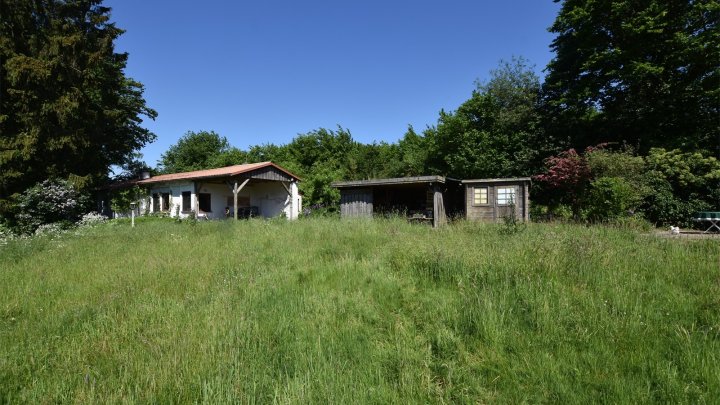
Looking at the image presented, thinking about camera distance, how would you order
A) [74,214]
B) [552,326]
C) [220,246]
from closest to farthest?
[552,326] → [220,246] → [74,214]

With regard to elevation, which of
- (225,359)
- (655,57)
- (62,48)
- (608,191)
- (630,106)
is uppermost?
(62,48)

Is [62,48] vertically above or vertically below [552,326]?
above

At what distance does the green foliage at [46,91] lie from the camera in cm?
1655

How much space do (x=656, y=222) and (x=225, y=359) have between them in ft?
59.4

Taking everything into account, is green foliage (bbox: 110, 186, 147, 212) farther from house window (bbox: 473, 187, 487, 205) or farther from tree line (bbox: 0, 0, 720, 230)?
house window (bbox: 473, 187, 487, 205)

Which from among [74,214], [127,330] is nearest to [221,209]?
[74,214]

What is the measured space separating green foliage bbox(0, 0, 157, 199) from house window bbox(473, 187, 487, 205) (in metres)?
21.2

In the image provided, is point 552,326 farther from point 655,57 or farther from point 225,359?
point 655,57

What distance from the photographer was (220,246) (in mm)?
7898

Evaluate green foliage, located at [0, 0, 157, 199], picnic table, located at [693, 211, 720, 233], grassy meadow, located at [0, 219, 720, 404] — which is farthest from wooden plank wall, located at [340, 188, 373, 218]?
green foliage, located at [0, 0, 157, 199]

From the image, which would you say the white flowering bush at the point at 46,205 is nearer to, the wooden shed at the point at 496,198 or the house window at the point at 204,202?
the house window at the point at 204,202

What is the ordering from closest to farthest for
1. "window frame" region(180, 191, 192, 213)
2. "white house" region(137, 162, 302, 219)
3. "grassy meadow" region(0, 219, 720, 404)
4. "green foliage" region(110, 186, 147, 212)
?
"grassy meadow" region(0, 219, 720, 404)
"white house" region(137, 162, 302, 219)
"window frame" region(180, 191, 192, 213)
"green foliage" region(110, 186, 147, 212)

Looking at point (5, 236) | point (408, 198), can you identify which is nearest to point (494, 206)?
point (408, 198)

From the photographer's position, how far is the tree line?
14359 millimetres
